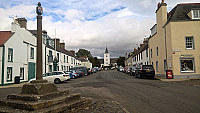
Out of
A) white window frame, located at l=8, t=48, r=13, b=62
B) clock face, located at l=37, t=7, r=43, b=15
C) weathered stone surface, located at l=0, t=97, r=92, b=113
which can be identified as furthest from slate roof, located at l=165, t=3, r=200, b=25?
white window frame, located at l=8, t=48, r=13, b=62

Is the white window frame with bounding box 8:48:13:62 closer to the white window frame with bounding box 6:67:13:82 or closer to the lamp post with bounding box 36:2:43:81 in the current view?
the white window frame with bounding box 6:67:13:82

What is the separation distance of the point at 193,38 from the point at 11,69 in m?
23.0

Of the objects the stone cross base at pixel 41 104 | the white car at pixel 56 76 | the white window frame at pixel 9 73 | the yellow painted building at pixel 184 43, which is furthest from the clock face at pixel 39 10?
the yellow painted building at pixel 184 43

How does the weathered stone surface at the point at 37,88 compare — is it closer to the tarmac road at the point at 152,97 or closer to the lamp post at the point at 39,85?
the lamp post at the point at 39,85

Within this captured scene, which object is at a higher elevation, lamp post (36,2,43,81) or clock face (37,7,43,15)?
clock face (37,7,43,15)

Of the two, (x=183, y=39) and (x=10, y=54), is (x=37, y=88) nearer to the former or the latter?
(x=10, y=54)

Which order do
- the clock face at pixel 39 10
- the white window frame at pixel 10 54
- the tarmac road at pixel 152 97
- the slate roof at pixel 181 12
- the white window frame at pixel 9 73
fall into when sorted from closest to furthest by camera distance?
the tarmac road at pixel 152 97 → the clock face at pixel 39 10 → the white window frame at pixel 9 73 → the white window frame at pixel 10 54 → the slate roof at pixel 181 12

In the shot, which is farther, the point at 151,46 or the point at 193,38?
the point at 151,46

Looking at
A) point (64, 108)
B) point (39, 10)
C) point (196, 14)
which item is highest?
point (196, 14)

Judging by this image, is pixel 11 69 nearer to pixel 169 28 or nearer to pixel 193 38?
pixel 169 28

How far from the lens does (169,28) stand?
21.2m

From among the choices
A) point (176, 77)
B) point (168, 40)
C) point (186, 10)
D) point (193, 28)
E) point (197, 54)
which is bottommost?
point (176, 77)

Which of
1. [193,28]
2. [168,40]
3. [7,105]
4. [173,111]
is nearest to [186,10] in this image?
[193,28]

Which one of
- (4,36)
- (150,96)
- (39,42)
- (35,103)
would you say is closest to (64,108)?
(35,103)
